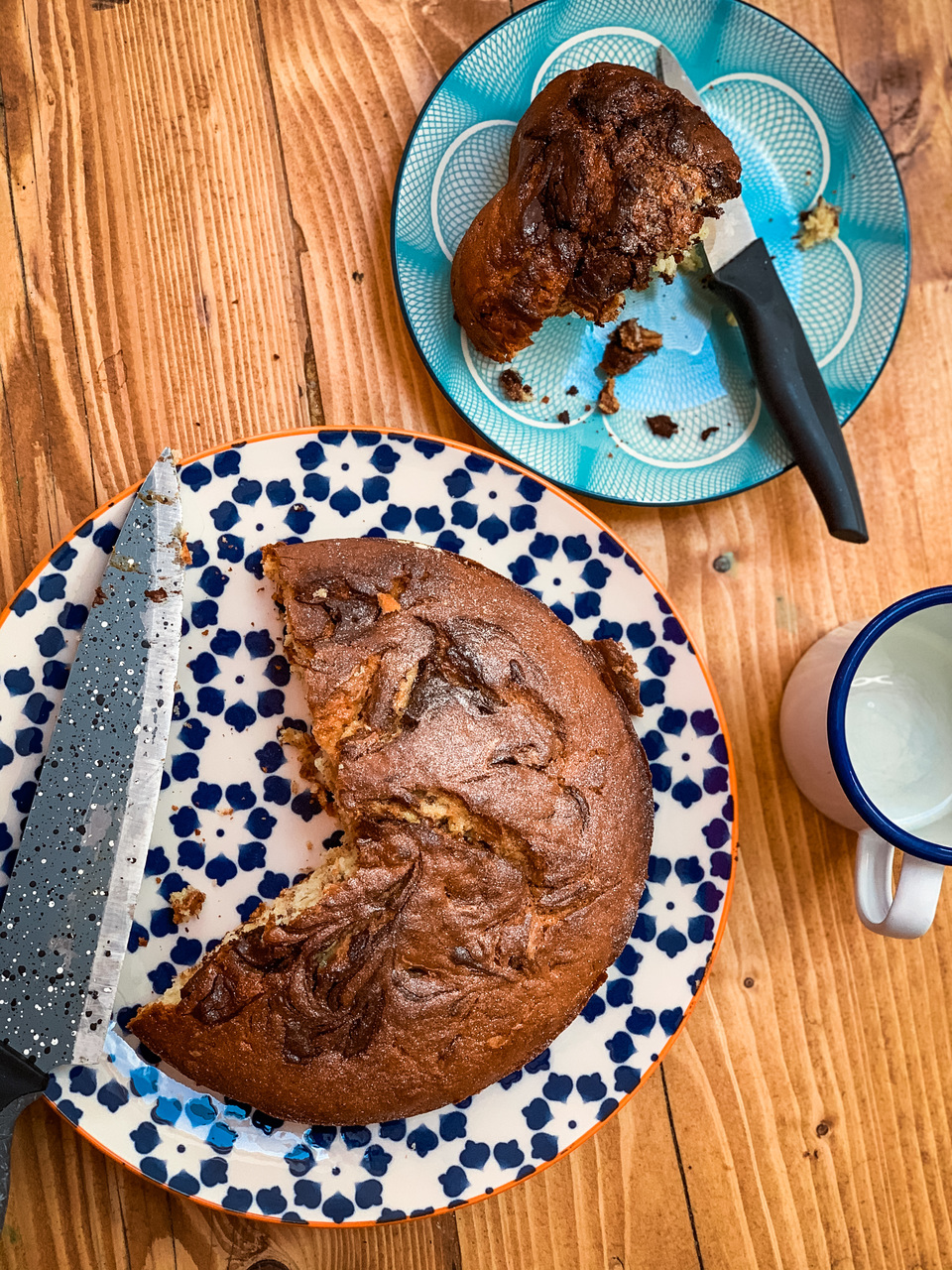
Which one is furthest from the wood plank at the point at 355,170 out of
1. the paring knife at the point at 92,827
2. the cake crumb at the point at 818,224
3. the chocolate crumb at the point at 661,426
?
→ the cake crumb at the point at 818,224

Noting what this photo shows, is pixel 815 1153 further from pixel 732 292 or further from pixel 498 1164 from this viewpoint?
pixel 732 292

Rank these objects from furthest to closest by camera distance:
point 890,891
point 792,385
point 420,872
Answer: point 792,385
point 890,891
point 420,872

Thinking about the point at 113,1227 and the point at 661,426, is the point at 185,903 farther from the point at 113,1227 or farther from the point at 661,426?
the point at 661,426

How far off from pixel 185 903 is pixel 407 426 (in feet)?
4.32

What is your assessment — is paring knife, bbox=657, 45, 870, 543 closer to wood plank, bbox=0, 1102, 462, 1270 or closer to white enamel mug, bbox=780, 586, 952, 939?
white enamel mug, bbox=780, 586, 952, 939

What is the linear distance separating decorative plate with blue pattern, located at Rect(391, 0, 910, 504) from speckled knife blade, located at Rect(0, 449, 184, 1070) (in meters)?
0.88

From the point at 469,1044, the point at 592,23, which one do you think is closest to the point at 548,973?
the point at 469,1044

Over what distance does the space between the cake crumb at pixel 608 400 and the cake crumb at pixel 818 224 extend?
0.66 metres

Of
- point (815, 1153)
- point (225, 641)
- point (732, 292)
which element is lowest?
point (815, 1153)

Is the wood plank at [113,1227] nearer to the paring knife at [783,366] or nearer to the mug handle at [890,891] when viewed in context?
the mug handle at [890,891]

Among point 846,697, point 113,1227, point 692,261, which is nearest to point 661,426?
point 692,261

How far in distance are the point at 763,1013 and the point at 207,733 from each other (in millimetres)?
1635

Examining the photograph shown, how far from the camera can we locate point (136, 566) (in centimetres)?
209

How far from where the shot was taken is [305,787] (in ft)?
7.28
